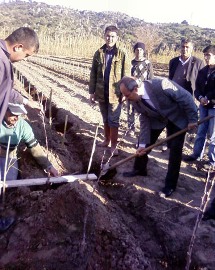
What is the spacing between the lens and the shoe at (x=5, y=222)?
3.01m

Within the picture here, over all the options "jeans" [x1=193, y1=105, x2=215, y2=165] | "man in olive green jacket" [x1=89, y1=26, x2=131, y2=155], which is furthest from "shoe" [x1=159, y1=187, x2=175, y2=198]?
"man in olive green jacket" [x1=89, y1=26, x2=131, y2=155]

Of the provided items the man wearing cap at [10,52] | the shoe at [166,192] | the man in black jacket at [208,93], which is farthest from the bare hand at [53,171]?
the man in black jacket at [208,93]

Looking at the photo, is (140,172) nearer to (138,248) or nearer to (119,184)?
(119,184)

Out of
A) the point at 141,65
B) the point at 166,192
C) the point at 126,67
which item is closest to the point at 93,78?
the point at 126,67

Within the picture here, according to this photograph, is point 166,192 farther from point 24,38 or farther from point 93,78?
point 24,38

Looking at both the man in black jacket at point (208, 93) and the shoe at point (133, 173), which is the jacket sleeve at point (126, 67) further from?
the shoe at point (133, 173)

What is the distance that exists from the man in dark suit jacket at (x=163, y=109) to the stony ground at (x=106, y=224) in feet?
1.04

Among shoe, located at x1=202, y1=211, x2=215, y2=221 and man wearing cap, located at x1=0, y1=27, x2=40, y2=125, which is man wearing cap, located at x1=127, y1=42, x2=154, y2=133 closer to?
shoe, located at x1=202, y1=211, x2=215, y2=221

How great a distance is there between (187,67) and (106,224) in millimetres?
2737

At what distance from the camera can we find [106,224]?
2965 mm

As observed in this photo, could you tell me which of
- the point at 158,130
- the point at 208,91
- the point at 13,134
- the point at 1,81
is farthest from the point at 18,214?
the point at 208,91

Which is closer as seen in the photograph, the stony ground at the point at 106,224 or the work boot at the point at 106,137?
the stony ground at the point at 106,224

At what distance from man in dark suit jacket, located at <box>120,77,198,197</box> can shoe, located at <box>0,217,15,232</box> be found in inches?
57.0

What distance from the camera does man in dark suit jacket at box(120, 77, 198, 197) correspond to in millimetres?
3154
